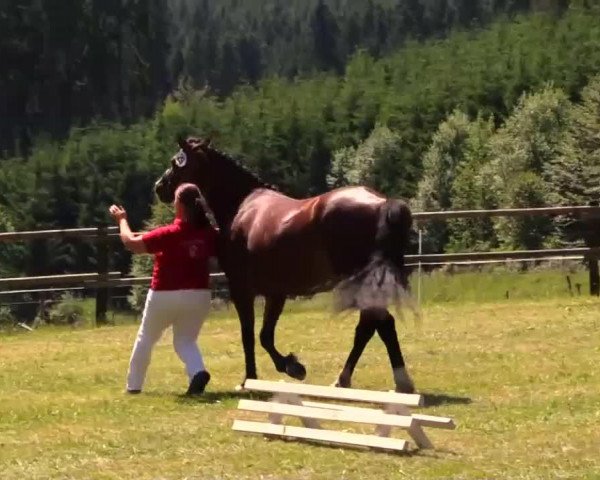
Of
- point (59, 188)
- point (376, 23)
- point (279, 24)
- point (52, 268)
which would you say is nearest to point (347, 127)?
point (59, 188)

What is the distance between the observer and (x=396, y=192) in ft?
291

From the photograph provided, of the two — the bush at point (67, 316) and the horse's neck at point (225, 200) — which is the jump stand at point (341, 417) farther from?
the bush at point (67, 316)

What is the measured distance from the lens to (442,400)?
34.7ft

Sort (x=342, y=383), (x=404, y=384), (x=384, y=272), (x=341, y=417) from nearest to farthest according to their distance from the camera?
(x=341, y=417) → (x=384, y=272) → (x=404, y=384) → (x=342, y=383)

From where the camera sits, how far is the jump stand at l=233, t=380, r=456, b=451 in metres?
8.31

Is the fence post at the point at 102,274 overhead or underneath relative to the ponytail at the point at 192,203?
underneath

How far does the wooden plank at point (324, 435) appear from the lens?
8.32 meters

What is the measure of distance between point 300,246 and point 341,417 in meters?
2.83

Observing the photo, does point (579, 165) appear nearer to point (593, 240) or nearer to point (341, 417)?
point (593, 240)

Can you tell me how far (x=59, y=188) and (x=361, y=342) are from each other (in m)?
84.3

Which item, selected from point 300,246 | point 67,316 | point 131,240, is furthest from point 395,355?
point 67,316

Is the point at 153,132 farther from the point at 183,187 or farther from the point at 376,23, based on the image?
the point at 183,187

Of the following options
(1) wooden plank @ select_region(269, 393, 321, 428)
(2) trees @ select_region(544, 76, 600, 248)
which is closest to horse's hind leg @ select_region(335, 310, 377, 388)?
(1) wooden plank @ select_region(269, 393, 321, 428)

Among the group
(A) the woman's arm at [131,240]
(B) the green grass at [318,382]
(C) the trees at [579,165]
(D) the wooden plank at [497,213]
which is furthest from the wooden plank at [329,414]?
(C) the trees at [579,165]
